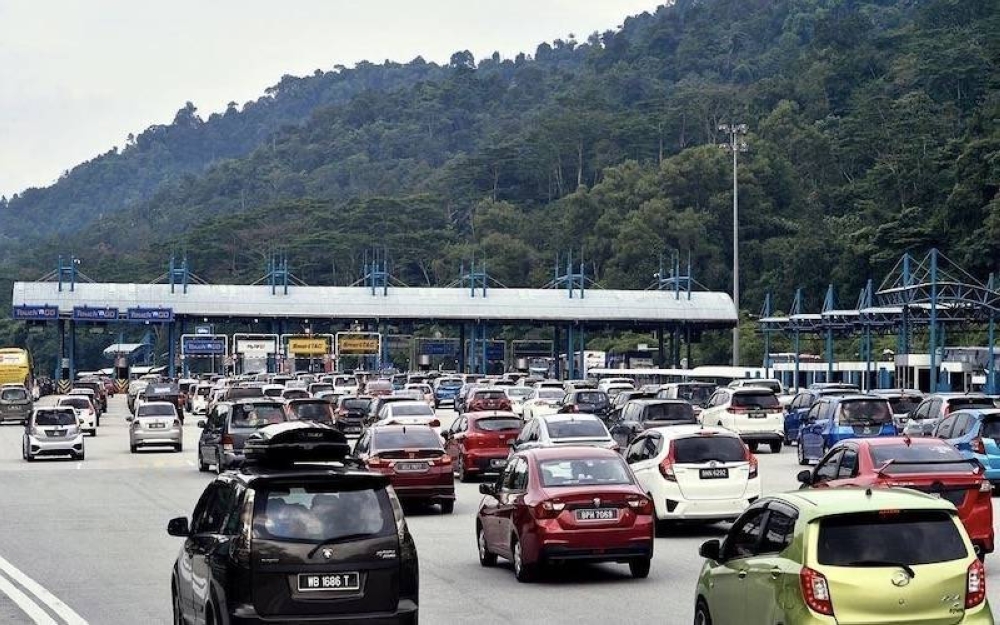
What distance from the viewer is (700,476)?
23234mm

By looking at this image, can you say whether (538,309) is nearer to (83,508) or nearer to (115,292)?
(115,292)

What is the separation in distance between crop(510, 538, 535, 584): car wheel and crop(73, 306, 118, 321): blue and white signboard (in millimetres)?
83431

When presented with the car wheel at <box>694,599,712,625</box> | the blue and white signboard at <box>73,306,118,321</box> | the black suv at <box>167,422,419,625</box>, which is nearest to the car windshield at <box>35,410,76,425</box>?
the black suv at <box>167,422,419,625</box>

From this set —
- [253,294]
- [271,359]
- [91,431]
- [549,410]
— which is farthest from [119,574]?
[271,359]

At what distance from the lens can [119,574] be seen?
20125mm

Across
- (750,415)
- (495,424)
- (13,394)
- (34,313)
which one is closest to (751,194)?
(34,313)

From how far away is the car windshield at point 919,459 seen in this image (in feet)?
66.4

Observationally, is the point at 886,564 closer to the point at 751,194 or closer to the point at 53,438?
the point at 53,438

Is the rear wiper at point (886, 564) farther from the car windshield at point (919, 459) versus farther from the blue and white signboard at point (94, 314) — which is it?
the blue and white signboard at point (94, 314)

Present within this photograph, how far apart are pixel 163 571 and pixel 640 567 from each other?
18.3ft

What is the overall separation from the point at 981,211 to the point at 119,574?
95246 millimetres

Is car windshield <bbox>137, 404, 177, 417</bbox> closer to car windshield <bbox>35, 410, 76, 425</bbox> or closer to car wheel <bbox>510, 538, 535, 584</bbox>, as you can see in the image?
car windshield <bbox>35, 410, 76, 425</bbox>

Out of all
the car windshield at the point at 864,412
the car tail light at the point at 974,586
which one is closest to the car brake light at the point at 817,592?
the car tail light at the point at 974,586

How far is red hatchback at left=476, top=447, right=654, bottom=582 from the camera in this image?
18703mm
